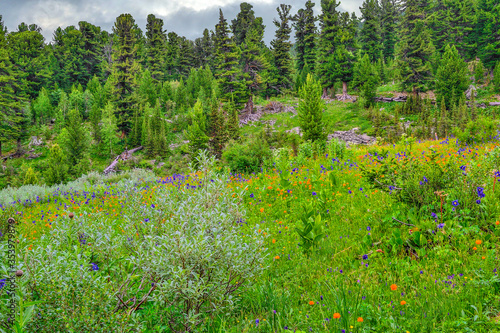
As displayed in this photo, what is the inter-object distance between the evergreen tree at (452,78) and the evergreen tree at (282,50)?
19.9 meters

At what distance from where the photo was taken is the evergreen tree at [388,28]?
49.0 meters

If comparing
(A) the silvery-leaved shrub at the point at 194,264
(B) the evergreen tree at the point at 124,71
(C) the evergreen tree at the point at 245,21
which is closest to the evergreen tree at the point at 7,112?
(B) the evergreen tree at the point at 124,71

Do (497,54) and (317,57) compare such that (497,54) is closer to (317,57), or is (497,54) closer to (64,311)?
(317,57)

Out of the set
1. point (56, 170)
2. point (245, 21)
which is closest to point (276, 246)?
point (56, 170)

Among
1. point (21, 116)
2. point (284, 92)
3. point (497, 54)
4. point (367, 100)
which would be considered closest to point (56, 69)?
point (21, 116)

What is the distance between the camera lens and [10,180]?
27.6 metres

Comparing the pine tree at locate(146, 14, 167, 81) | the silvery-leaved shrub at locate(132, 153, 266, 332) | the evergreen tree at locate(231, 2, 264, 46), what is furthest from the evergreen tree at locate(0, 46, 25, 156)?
the silvery-leaved shrub at locate(132, 153, 266, 332)

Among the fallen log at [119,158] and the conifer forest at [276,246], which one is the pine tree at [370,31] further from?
the fallen log at [119,158]

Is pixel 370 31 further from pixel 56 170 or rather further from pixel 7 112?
pixel 7 112

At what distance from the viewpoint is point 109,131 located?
34375 mm

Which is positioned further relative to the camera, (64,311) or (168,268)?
(168,268)

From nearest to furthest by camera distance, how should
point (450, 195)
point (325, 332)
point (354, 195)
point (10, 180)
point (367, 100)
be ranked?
point (325, 332) < point (450, 195) < point (354, 195) < point (10, 180) < point (367, 100)

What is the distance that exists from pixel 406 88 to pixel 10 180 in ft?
155

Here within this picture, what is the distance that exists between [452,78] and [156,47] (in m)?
50.0
